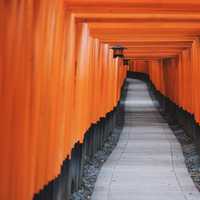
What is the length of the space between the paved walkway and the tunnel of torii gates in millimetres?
1282

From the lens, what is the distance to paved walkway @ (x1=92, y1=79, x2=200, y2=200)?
11.6 meters

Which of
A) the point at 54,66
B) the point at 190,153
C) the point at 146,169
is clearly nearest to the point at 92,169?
the point at 146,169

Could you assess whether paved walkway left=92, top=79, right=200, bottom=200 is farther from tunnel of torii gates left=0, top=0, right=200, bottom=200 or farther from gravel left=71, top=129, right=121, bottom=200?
tunnel of torii gates left=0, top=0, right=200, bottom=200

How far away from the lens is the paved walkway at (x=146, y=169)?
11.6m

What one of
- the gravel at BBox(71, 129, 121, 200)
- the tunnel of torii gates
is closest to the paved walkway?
the gravel at BBox(71, 129, 121, 200)

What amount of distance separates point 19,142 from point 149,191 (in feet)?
22.9

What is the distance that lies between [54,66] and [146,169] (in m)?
7.65

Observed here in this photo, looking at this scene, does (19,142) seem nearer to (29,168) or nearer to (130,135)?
(29,168)

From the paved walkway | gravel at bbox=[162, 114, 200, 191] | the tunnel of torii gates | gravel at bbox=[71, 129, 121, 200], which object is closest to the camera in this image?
the tunnel of torii gates

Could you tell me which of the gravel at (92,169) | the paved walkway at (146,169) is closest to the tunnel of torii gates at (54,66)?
the gravel at (92,169)

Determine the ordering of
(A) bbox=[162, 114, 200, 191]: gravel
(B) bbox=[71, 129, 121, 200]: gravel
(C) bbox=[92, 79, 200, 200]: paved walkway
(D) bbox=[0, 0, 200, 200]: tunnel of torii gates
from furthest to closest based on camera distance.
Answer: (A) bbox=[162, 114, 200, 191]: gravel
(C) bbox=[92, 79, 200, 200]: paved walkway
(B) bbox=[71, 129, 121, 200]: gravel
(D) bbox=[0, 0, 200, 200]: tunnel of torii gates

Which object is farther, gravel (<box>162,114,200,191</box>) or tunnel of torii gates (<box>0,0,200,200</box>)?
gravel (<box>162,114,200,191</box>)

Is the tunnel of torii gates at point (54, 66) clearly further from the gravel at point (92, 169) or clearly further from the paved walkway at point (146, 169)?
the paved walkway at point (146, 169)

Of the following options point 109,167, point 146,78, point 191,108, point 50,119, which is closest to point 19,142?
point 50,119
